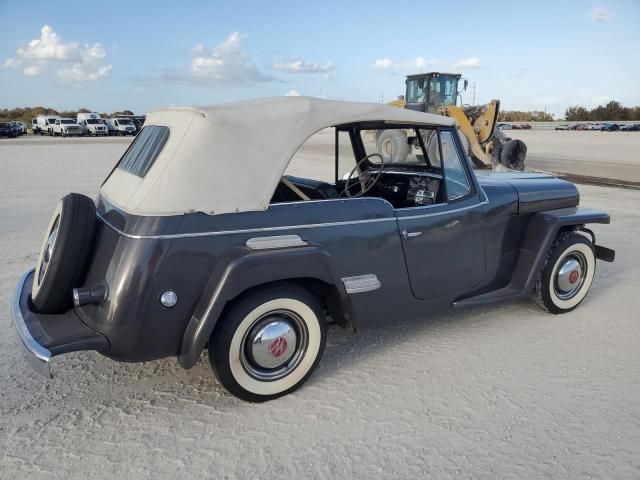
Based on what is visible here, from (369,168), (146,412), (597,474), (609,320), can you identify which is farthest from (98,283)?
(609,320)

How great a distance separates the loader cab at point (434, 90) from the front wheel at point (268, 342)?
1485cm

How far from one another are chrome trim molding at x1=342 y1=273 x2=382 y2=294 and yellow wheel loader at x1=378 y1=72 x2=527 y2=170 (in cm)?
1049

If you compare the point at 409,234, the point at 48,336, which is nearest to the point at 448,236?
the point at 409,234

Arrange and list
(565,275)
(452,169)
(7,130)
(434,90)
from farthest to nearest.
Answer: (7,130), (434,90), (565,275), (452,169)

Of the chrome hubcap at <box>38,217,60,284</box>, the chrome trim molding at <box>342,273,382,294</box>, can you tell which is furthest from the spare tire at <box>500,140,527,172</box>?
the chrome hubcap at <box>38,217,60,284</box>

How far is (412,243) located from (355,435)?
1290 mm

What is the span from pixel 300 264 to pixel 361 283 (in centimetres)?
49

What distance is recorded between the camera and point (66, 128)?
4228 centimetres

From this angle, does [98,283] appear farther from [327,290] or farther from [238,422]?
[327,290]

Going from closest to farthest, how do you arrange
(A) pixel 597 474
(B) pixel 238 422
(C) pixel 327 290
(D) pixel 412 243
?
(A) pixel 597 474
(B) pixel 238 422
(C) pixel 327 290
(D) pixel 412 243

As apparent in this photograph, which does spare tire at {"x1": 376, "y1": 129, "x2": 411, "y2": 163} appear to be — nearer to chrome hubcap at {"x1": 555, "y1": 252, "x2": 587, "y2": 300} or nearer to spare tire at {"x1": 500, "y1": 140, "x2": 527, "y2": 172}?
chrome hubcap at {"x1": 555, "y1": 252, "x2": 587, "y2": 300}

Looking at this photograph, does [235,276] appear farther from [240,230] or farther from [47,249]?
[47,249]

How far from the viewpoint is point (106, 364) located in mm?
3426

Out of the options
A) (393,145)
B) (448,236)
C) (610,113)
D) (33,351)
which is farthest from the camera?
(610,113)
